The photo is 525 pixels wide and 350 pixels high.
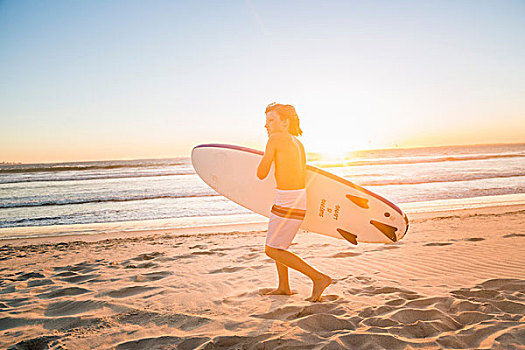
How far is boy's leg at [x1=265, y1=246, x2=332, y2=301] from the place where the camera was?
2.76 metres

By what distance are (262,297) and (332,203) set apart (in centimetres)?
140

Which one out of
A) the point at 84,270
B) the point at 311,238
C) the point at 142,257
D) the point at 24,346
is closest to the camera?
the point at 24,346

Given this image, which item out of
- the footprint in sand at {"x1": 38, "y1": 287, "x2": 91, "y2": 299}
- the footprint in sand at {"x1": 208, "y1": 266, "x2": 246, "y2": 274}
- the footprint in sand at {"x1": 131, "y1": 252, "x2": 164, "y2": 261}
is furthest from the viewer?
the footprint in sand at {"x1": 131, "y1": 252, "x2": 164, "y2": 261}

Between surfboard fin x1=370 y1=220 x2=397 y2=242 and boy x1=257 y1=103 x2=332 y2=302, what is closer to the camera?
boy x1=257 y1=103 x2=332 y2=302

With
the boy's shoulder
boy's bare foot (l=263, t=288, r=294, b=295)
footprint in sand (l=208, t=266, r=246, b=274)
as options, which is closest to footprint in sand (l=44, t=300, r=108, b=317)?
footprint in sand (l=208, t=266, r=246, b=274)

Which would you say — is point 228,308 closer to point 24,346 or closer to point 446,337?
point 24,346

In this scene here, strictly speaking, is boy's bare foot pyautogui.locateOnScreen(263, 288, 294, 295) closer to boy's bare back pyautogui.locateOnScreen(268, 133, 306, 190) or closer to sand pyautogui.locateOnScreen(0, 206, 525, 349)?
sand pyautogui.locateOnScreen(0, 206, 525, 349)

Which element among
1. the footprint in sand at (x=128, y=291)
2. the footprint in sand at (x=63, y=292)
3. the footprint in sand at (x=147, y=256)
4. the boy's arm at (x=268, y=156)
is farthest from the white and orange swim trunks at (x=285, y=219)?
the footprint in sand at (x=147, y=256)

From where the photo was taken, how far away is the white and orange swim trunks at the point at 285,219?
9.08 ft

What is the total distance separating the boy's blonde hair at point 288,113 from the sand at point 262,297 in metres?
1.51

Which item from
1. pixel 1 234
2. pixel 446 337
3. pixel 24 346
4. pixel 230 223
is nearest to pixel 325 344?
pixel 446 337

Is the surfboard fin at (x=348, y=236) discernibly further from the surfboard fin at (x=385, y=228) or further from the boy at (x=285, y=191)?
the boy at (x=285, y=191)

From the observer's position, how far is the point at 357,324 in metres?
2.40

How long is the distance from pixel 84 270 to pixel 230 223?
3559 mm
